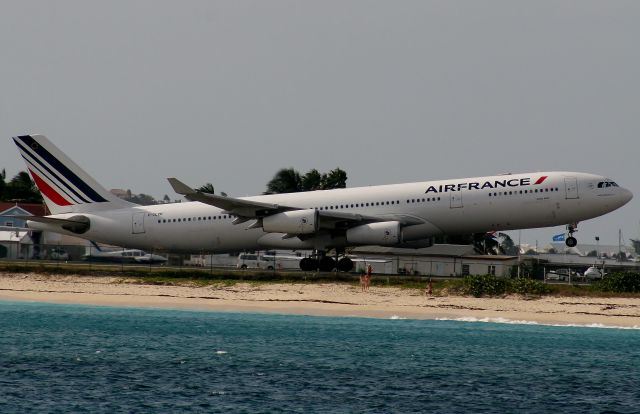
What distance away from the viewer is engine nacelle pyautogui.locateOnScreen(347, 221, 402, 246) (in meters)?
60.2

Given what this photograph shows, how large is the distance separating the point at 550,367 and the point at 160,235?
96.0 feet

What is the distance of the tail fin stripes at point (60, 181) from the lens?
67.8 m

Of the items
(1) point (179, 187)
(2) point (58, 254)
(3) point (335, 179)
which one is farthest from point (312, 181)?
(1) point (179, 187)

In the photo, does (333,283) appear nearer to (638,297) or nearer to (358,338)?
(358,338)

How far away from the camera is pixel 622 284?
192ft

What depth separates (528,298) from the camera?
5691cm

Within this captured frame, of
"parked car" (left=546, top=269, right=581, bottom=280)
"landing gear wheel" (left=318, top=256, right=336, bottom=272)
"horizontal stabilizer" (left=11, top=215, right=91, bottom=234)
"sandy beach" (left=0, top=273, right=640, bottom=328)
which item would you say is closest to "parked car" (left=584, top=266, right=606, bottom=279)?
"parked car" (left=546, top=269, right=581, bottom=280)

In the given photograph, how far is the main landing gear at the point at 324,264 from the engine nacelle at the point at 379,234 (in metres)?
3.69

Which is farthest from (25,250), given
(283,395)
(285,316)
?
(283,395)

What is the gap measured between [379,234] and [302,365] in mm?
19454

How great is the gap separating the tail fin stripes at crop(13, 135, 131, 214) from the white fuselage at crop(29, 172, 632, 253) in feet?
4.22

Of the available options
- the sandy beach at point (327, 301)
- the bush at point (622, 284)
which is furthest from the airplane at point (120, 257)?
the bush at point (622, 284)

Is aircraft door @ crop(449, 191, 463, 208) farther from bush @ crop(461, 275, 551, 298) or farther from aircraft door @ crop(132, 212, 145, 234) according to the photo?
aircraft door @ crop(132, 212, 145, 234)

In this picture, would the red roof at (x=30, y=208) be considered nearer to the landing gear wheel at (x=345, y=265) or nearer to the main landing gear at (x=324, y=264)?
the main landing gear at (x=324, y=264)
